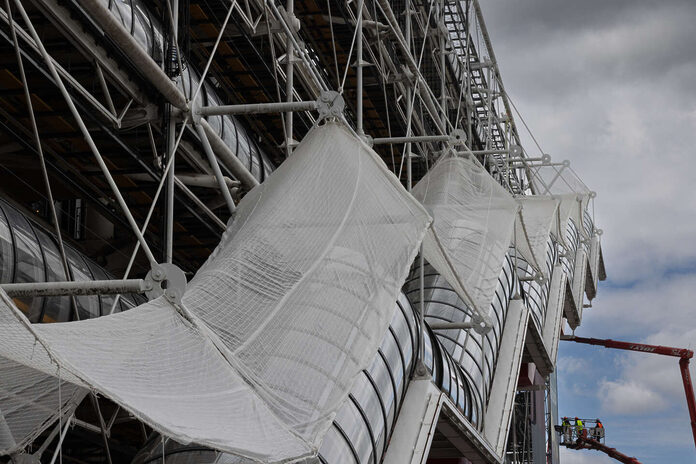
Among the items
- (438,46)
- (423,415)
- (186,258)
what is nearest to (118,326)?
(423,415)

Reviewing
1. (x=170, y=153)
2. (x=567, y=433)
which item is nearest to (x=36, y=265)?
(x=170, y=153)

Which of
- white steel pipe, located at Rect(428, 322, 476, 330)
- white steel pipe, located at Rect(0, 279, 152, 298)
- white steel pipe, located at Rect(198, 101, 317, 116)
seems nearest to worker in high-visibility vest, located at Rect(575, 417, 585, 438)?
white steel pipe, located at Rect(428, 322, 476, 330)

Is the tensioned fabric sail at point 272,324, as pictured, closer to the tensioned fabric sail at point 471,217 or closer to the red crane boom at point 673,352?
the tensioned fabric sail at point 471,217

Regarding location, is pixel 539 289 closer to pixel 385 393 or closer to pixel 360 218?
pixel 385 393

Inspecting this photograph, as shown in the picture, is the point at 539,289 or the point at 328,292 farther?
the point at 539,289

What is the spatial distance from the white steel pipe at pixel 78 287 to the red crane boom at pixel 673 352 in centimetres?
3213

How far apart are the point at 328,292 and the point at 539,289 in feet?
58.8

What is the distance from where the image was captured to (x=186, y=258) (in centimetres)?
1827

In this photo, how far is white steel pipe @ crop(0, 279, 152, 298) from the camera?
22.5ft

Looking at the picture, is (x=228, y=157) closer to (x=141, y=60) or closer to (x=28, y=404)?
(x=141, y=60)

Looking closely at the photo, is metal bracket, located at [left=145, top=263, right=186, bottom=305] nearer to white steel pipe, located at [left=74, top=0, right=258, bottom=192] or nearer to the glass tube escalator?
white steel pipe, located at [left=74, top=0, right=258, bottom=192]

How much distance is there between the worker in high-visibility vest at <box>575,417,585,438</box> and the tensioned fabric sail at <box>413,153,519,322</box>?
2984 centimetres

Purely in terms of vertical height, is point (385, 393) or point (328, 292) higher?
point (385, 393)

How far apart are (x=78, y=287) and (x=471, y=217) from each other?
10166 mm
